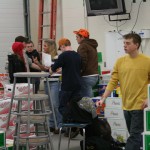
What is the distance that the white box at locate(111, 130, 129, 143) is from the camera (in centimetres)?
578

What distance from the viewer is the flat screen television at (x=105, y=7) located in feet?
24.1

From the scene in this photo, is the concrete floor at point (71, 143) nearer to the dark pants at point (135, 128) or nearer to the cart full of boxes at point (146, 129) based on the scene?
the dark pants at point (135, 128)

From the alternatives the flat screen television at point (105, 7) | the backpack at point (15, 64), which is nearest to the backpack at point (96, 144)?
the backpack at point (15, 64)

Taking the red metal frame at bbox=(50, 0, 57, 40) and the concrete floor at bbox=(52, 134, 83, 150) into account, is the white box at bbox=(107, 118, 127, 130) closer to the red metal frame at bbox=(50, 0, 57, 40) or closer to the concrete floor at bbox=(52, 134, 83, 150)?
the concrete floor at bbox=(52, 134, 83, 150)

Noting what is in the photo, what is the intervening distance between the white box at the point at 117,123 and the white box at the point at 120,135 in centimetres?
5

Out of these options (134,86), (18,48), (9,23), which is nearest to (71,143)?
(18,48)

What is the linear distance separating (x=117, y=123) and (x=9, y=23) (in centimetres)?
339

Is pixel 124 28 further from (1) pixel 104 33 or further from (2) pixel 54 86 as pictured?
(2) pixel 54 86

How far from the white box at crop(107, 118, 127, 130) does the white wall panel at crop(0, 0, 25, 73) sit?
114 inches

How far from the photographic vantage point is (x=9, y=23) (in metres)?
8.33

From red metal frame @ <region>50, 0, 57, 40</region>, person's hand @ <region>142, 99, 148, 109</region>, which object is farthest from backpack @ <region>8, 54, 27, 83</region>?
red metal frame @ <region>50, 0, 57, 40</region>

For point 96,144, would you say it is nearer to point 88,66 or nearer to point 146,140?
point 146,140

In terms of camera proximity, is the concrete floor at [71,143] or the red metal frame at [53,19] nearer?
the concrete floor at [71,143]

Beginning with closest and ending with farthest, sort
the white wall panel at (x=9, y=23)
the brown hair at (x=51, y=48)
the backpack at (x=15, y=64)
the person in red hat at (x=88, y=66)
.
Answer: the backpack at (x=15, y=64) < the person in red hat at (x=88, y=66) < the brown hair at (x=51, y=48) < the white wall panel at (x=9, y=23)
